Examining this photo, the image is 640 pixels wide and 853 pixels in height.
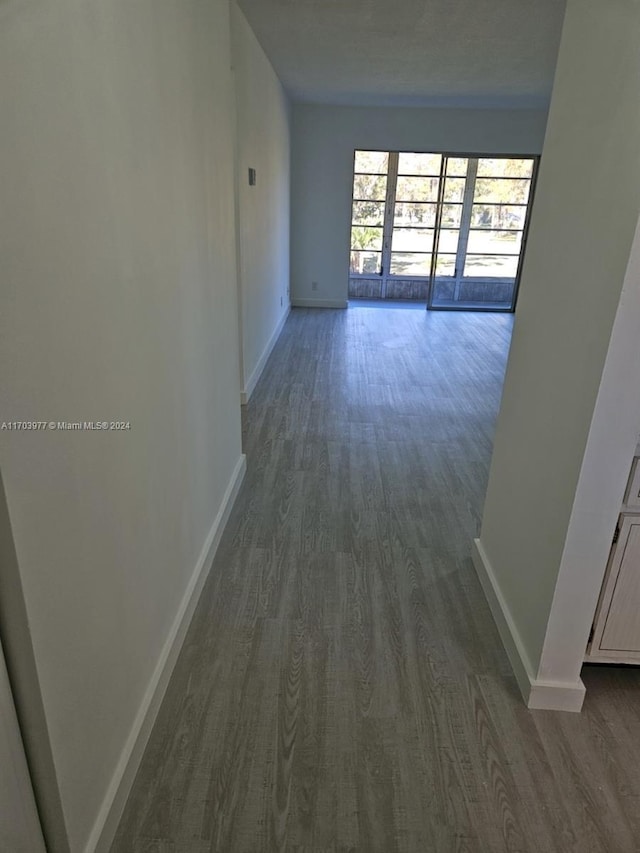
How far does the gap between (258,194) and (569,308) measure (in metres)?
3.69

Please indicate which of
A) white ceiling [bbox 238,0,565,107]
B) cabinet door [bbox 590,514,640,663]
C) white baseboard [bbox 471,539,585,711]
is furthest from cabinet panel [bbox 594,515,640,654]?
white ceiling [bbox 238,0,565,107]

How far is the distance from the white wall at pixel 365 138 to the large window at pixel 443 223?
10.8 inches

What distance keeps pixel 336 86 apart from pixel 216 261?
4.52 meters

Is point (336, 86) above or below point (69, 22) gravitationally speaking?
above

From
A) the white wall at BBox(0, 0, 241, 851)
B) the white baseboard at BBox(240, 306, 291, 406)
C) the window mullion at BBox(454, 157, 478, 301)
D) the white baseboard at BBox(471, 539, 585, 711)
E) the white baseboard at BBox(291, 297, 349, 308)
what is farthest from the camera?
the white baseboard at BBox(291, 297, 349, 308)

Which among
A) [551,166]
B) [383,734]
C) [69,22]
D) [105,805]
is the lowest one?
[383,734]

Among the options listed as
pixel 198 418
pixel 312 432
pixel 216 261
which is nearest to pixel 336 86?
pixel 312 432

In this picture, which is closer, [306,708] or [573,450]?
[573,450]

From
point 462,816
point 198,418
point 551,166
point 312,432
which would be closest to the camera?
point 462,816

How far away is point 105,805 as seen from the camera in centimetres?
133

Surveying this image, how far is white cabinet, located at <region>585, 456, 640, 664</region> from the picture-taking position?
1578mm

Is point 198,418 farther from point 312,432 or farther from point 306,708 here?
point 312,432

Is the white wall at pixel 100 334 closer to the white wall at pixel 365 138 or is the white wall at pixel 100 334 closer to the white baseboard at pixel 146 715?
the white baseboard at pixel 146 715

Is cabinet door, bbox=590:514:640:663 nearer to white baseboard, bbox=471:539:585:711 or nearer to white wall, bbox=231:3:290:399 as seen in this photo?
white baseboard, bbox=471:539:585:711
